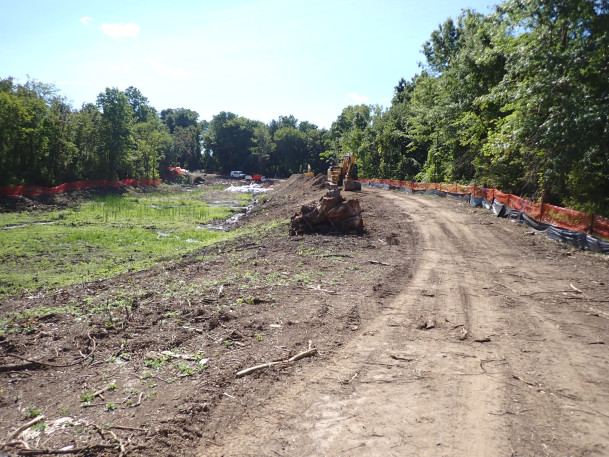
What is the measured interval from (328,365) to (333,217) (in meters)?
11.2

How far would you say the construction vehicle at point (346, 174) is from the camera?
35000mm

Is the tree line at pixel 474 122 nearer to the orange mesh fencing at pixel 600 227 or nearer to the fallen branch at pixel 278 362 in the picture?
Result: the orange mesh fencing at pixel 600 227

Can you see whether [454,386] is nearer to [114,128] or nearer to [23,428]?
[23,428]

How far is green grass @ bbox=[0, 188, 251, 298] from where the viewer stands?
46.8 ft

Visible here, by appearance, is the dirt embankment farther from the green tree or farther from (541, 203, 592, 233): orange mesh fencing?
the green tree

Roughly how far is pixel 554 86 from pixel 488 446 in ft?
54.8

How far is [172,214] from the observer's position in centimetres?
3259

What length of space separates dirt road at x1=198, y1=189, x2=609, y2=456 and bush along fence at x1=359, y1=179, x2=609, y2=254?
5.12 m

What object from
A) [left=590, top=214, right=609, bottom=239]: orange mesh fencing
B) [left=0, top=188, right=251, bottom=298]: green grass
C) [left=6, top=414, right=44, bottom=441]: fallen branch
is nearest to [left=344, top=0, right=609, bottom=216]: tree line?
[left=590, top=214, right=609, bottom=239]: orange mesh fencing

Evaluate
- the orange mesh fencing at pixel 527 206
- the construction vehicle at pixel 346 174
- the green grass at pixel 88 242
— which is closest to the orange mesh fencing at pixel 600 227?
the orange mesh fencing at pixel 527 206

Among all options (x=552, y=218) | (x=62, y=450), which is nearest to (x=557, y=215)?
(x=552, y=218)

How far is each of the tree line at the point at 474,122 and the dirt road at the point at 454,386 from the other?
31.1 ft

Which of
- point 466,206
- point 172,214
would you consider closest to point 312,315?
point 466,206

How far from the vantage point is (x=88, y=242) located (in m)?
20.0
